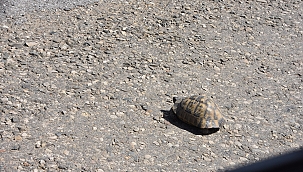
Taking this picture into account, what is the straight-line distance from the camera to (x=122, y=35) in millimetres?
7691

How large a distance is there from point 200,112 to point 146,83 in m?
1.24

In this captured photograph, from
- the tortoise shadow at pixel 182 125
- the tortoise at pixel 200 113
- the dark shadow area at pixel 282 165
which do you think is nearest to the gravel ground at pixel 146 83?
the tortoise shadow at pixel 182 125

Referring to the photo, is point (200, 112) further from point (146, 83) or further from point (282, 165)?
point (282, 165)

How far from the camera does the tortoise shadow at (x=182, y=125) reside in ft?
18.6

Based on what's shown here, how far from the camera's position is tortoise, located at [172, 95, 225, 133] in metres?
5.62

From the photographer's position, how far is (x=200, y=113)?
5691mm

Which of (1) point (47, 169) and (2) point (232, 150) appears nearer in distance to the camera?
(1) point (47, 169)

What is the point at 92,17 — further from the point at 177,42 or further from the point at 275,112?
the point at 275,112

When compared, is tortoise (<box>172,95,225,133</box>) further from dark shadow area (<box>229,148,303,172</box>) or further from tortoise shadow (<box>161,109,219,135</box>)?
dark shadow area (<box>229,148,303,172</box>)

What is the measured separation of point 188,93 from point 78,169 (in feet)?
7.87

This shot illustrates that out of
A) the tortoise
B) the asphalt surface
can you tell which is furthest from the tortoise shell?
the asphalt surface

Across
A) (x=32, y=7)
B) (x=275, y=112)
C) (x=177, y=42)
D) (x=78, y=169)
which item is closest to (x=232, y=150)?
(x=275, y=112)

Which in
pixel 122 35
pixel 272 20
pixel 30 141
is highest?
pixel 272 20

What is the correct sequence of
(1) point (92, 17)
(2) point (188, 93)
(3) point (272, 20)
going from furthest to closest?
1. (3) point (272, 20)
2. (1) point (92, 17)
3. (2) point (188, 93)
